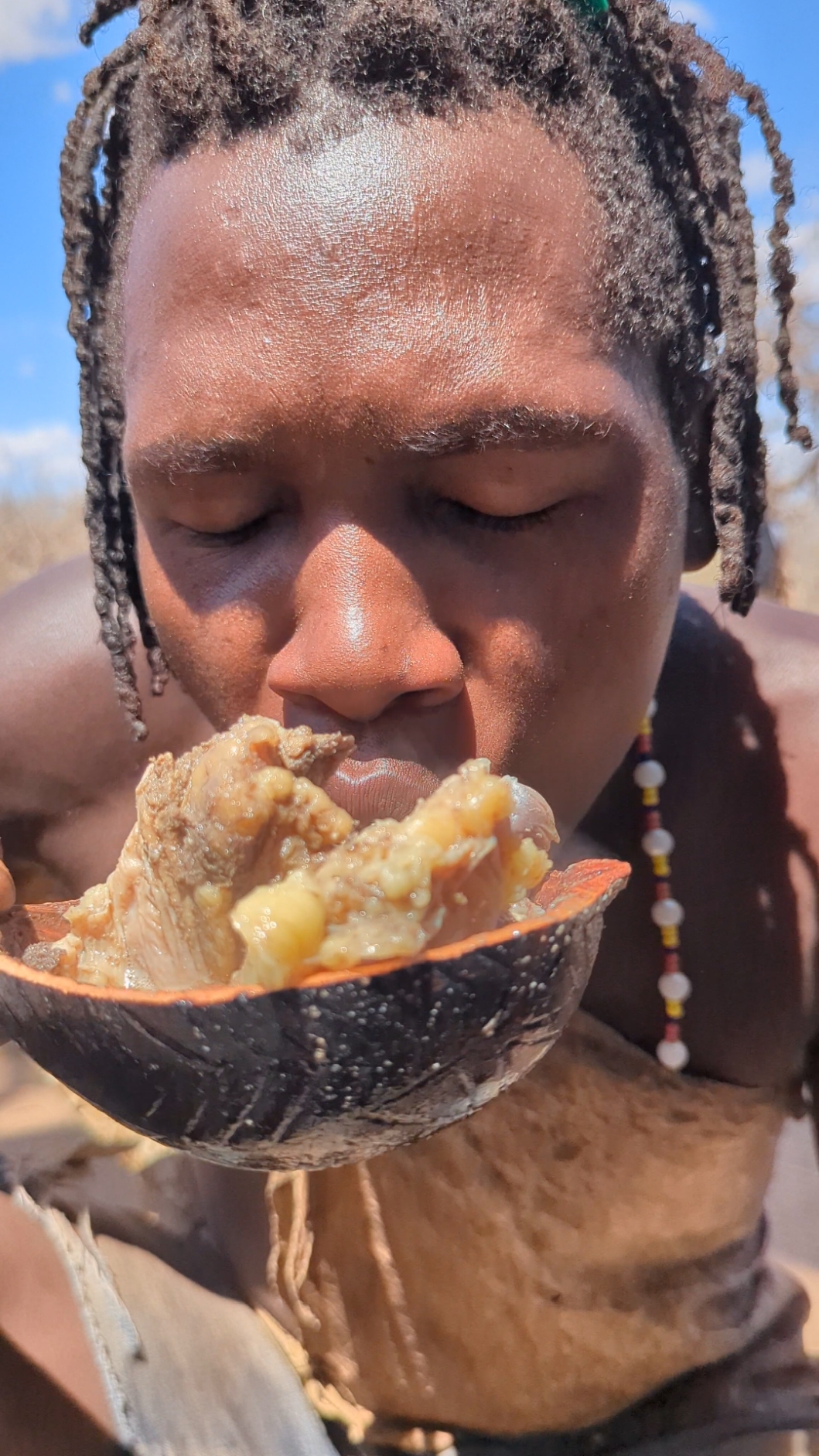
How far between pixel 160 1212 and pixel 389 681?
4.27 ft

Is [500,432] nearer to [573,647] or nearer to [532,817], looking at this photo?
[573,647]

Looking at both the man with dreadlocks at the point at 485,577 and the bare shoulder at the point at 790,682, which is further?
the bare shoulder at the point at 790,682

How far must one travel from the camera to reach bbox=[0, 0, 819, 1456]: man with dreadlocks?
0.90m

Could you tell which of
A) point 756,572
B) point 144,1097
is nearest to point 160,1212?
point 144,1097

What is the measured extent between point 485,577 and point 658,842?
24.6 inches

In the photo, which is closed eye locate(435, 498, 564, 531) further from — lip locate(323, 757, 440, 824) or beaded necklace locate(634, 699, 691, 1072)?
beaded necklace locate(634, 699, 691, 1072)

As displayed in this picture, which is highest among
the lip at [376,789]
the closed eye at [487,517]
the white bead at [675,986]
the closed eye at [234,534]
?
the closed eye at [234,534]

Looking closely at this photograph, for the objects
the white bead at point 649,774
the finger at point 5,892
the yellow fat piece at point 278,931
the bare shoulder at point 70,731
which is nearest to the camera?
the yellow fat piece at point 278,931

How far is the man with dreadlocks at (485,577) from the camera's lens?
905 mm

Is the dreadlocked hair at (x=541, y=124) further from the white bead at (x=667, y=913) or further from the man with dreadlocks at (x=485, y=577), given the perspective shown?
the white bead at (x=667, y=913)

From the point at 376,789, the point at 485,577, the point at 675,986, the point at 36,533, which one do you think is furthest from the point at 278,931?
the point at 36,533

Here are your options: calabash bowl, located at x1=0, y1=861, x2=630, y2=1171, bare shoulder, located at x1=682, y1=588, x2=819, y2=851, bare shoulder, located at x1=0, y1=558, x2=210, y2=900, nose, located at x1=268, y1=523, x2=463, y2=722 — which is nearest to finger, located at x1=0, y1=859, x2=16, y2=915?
calabash bowl, located at x1=0, y1=861, x2=630, y2=1171

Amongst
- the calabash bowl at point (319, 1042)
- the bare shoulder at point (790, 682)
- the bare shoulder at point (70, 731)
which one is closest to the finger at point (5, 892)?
the calabash bowl at point (319, 1042)

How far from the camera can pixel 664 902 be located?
1.44 meters
